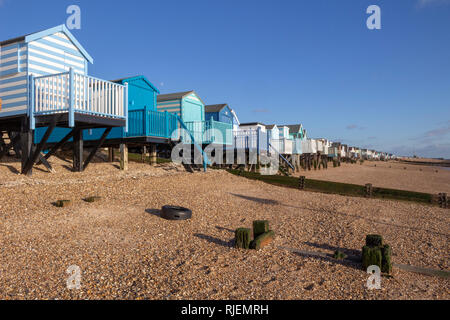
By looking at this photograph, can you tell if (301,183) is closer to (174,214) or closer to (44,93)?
(174,214)

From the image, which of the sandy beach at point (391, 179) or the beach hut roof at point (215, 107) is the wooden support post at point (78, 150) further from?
the beach hut roof at point (215, 107)

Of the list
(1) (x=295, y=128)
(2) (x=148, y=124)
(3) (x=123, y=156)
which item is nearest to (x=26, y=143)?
(3) (x=123, y=156)

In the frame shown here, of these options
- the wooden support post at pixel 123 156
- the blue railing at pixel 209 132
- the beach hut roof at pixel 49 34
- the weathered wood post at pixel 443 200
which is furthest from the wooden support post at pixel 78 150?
the weathered wood post at pixel 443 200

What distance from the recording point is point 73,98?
991cm

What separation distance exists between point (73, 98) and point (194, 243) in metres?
6.80

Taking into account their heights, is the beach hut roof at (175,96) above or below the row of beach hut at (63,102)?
above

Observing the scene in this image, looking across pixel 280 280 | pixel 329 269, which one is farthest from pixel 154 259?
pixel 329 269

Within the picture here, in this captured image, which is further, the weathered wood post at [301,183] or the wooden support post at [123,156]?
the wooden support post at [123,156]

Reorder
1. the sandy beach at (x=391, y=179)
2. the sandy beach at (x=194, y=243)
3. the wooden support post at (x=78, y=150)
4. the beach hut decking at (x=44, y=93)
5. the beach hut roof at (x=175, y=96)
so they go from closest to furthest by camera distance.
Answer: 1. the sandy beach at (x=194, y=243)
2. the beach hut decking at (x=44, y=93)
3. the wooden support post at (x=78, y=150)
4. the sandy beach at (x=391, y=179)
5. the beach hut roof at (x=175, y=96)

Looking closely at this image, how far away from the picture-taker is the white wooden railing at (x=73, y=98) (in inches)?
396

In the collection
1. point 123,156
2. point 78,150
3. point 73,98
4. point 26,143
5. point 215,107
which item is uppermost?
point 215,107

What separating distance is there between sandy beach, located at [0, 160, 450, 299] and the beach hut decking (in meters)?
1.84

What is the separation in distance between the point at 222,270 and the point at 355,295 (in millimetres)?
1788

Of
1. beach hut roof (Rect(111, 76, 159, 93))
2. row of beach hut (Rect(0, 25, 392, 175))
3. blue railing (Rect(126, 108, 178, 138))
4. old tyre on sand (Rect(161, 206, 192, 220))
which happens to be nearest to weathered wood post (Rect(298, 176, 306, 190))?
row of beach hut (Rect(0, 25, 392, 175))
